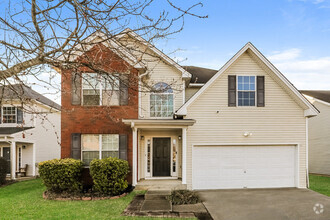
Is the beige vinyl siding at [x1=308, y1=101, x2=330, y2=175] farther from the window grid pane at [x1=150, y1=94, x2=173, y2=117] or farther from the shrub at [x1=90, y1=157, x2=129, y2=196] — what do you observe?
the shrub at [x1=90, y1=157, x2=129, y2=196]

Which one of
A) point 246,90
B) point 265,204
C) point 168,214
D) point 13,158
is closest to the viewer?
point 168,214

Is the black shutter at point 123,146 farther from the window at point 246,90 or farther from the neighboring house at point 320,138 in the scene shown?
the neighboring house at point 320,138

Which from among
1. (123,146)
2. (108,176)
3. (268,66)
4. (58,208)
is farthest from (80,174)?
(268,66)

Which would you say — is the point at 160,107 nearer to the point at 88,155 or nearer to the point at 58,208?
the point at 88,155

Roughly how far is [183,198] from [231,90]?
18.2 ft

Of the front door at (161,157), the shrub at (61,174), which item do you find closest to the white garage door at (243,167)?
the front door at (161,157)

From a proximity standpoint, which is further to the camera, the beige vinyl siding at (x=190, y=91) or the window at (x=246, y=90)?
the beige vinyl siding at (x=190, y=91)

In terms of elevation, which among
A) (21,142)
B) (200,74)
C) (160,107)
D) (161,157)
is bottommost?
(161,157)

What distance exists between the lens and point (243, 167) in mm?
11531

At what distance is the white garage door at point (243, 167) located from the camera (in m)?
11.4

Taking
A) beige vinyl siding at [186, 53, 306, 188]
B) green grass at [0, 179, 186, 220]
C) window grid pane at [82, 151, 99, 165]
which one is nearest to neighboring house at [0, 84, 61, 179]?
window grid pane at [82, 151, 99, 165]

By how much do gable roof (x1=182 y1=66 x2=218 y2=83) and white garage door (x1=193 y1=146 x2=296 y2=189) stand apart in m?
4.27

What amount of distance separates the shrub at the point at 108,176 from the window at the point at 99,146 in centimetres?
139

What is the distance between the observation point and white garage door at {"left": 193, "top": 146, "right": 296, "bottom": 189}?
1140 cm
